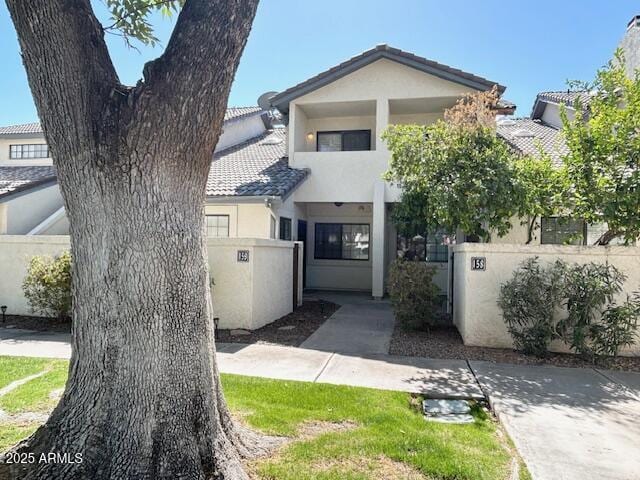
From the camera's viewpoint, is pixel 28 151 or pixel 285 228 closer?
pixel 285 228

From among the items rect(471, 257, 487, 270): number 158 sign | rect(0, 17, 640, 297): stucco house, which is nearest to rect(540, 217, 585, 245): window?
rect(0, 17, 640, 297): stucco house

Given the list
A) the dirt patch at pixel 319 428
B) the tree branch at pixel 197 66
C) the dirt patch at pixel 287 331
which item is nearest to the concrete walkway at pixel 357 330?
the dirt patch at pixel 287 331

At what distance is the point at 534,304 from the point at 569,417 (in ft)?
8.75

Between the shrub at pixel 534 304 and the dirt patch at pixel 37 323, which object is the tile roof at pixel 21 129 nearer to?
the dirt patch at pixel 37 323

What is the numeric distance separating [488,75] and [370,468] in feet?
44.7

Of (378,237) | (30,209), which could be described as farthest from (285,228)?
(30,209)

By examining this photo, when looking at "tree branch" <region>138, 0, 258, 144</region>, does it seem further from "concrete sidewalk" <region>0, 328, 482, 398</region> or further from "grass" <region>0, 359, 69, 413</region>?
"concrete sidewalk" <region>0, 328, 482, 398</region>

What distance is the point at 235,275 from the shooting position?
9.29m

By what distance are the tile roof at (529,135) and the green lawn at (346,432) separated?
1123cm

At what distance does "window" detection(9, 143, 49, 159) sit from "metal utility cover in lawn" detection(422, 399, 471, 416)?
20.5 m

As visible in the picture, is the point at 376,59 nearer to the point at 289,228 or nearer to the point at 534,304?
the point at 289,228

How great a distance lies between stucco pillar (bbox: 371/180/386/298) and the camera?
46.9ft

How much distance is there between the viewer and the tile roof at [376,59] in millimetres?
13633

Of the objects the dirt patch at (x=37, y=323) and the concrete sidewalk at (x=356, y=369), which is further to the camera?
the dirt patch at (x=37, y=323)
